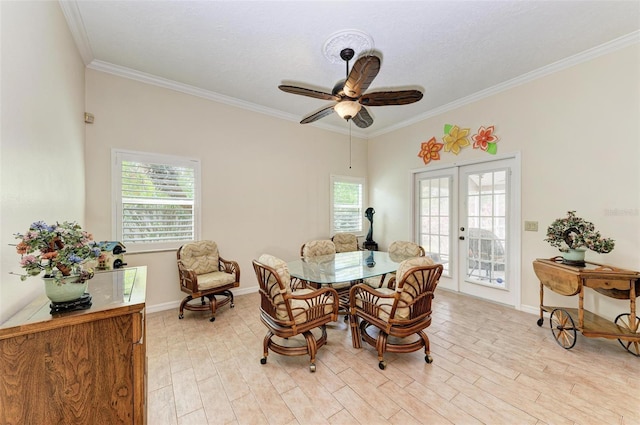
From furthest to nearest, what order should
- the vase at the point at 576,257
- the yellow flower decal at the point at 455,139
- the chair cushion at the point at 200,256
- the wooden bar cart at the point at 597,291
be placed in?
the yellow flower decal at the point at 455,139 < the chair cushion at the point at 200,256 < the vase at the point at 576,257 < the wooden bar cart at the point at 597,291

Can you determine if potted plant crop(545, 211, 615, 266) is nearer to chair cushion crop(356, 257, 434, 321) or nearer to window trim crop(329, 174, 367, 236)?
chair cushion crop(356, 257, 434, 321)

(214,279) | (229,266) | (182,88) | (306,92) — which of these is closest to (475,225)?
(306,92)

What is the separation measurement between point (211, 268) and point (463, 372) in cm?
313

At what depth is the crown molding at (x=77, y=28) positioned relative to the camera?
2.10 m

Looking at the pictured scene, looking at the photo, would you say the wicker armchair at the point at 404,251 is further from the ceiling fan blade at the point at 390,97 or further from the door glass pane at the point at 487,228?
the ceiling fan blade at the point at 390,97

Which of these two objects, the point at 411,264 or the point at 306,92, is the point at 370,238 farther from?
the point at 306,92

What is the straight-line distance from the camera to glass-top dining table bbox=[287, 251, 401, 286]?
2.44 m

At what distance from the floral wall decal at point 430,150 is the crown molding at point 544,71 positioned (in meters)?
0.47

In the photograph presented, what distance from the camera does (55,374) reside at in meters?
1.07

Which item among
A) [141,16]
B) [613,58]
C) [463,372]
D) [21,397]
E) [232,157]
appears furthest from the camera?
[232,157]

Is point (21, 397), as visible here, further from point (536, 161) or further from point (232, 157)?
point (536, 161)

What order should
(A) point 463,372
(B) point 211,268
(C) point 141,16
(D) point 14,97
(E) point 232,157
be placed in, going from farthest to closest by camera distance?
(E) point 232,157 < (B) point 211,268 < (C) point 141,16 < (A) point 463,372 < (D) point 14,97

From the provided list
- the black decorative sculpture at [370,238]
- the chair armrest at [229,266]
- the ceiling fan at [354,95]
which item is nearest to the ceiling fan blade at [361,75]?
the ceiling fan at [354,95]

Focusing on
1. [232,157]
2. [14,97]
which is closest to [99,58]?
[232,157]
